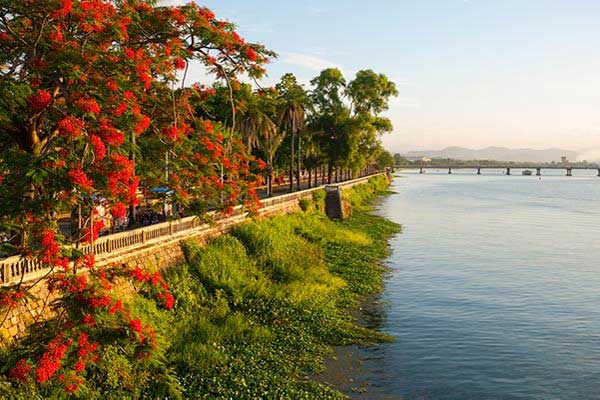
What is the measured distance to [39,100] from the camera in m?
14.0

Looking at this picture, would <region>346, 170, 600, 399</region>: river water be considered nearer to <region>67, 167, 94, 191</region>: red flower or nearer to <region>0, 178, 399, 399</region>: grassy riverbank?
<region>0, 178, 399, 399</region>: grassy riverbank

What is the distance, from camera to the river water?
21312mm

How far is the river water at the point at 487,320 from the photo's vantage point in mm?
21312

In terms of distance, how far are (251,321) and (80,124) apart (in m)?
14.0

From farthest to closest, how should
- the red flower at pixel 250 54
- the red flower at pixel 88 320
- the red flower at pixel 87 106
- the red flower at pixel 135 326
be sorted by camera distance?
the red flower at pixel 250 54 < the red flower at pixel 135 326 < the red flower at pixel 87 106 < the red flower at pixel 88 320

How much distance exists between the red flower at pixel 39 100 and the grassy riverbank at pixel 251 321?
7.42m

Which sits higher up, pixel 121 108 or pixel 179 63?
pixel 179 63

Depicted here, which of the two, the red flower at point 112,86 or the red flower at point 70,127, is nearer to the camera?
the red flower at point 70,127

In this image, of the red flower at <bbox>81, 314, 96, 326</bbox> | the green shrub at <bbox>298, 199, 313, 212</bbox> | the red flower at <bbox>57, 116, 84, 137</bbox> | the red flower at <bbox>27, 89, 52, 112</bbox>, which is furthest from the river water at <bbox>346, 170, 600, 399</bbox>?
the red flower at <bbox>27, 89, 52, 112</bbox>

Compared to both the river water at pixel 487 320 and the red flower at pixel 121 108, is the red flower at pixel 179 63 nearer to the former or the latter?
the red flower at pixel 121 108

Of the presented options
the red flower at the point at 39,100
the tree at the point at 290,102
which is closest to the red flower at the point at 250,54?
the red flower at the point at 39,100

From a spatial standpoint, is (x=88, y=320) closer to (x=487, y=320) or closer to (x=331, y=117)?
(x=487, y=320)

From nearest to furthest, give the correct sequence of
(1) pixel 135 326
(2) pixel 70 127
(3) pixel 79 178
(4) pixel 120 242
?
(3) pixel 79 178
(2) pixel 70 127
(1) pixel 135 326
(4) pixel 120 242

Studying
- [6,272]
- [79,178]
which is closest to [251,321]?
[6,272]
